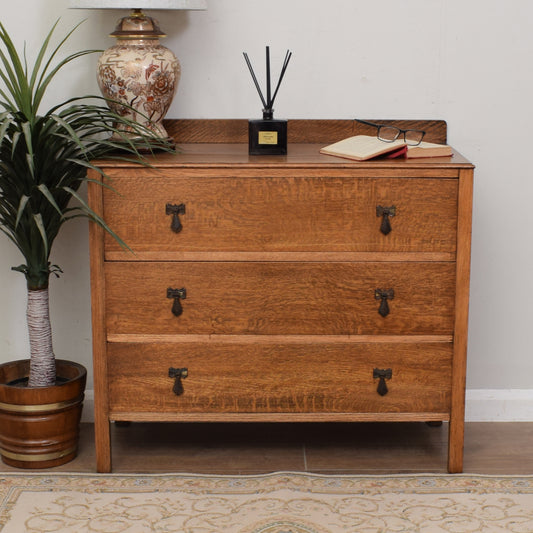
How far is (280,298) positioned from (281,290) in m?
0.02

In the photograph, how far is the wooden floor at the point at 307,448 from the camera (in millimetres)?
2432

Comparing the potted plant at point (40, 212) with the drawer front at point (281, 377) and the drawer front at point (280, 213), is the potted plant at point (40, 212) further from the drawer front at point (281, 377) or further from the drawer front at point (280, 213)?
the drawer front at point (281, 377)

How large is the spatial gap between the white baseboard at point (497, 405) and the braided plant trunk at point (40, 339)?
37cm

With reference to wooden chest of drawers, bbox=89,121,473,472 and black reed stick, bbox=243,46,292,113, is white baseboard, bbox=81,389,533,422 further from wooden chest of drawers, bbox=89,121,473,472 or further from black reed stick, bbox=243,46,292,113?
black reed stick, bbox=243,46,292,113

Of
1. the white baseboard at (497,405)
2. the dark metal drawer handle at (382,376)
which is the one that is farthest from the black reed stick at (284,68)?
the white baseboard at (497,405)

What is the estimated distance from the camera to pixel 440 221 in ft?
7.30

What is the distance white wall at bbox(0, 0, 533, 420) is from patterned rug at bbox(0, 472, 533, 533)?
0.73 metres

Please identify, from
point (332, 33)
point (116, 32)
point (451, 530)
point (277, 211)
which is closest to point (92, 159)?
point (116, 32)

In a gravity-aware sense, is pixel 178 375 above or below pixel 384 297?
below

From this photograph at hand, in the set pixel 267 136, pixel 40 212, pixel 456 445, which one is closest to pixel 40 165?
pixel 40 212

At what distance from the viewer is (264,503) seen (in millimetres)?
2195

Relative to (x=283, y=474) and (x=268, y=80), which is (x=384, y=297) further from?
(x=268, y=80)

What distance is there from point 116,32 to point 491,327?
1521mm

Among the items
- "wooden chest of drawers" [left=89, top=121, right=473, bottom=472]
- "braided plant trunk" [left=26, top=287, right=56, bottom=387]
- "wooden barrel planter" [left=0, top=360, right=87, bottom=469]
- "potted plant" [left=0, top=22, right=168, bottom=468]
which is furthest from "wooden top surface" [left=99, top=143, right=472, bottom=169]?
"wooden barrel planter" [left=0, top=360, right=87, bottom=469]
